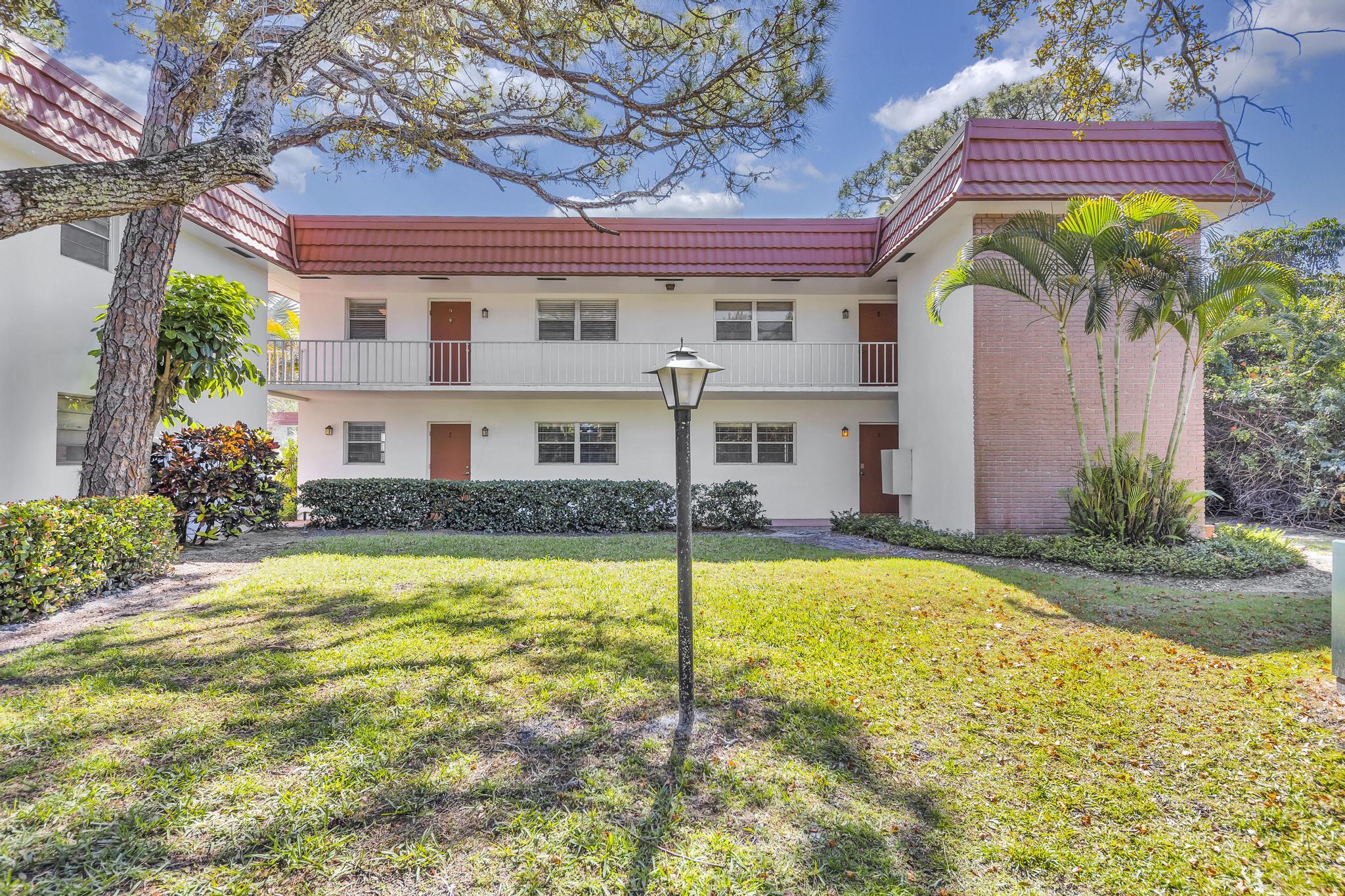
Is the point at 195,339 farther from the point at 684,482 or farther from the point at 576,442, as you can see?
the point at 684,482

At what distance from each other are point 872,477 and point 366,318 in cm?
1171

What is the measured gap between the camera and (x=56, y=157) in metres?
7.14

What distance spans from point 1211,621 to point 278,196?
15866 mm

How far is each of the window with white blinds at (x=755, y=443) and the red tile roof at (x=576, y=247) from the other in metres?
3.31

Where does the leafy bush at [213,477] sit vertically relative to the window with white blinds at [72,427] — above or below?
below

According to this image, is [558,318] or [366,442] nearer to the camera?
[366,442]

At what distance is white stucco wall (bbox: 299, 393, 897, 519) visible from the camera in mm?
13195

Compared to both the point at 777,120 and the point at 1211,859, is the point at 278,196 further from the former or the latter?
the point at 1211,859

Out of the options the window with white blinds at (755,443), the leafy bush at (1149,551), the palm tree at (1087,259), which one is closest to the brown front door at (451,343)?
the window with white blinds at (755,443)

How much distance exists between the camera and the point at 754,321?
44.3 ft

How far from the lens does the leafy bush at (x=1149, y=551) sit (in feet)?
23.2

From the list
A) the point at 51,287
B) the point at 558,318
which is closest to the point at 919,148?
the point at 558,318

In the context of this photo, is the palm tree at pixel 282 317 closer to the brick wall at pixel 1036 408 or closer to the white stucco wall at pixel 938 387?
the white stucco wall at pixel 938 387

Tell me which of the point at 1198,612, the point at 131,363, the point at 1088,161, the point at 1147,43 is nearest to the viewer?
the point at 1147,43
